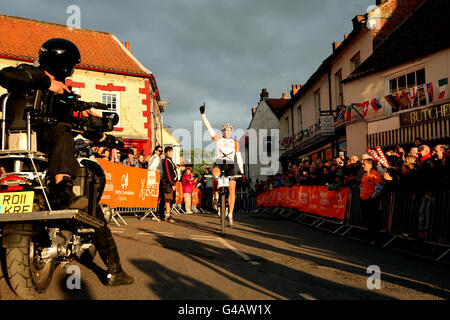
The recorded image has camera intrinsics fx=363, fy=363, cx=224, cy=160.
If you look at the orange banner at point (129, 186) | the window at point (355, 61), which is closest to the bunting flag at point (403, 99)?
the window at point (355, 61)

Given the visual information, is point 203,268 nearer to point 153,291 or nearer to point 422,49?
point 153,291

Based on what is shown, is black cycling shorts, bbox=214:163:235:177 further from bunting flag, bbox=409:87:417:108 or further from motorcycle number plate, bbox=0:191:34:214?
bunting flag, bbox=409:87:417:108

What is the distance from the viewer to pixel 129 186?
1070 cm

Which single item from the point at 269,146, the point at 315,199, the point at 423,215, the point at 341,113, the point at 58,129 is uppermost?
the point at 269,146

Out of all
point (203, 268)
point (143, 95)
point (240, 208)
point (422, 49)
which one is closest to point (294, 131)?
point (240, 208)

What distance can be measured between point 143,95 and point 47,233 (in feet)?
78.6

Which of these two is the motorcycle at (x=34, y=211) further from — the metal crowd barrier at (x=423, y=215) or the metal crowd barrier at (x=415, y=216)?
the metal crowd barrier at (x=423, y=215)

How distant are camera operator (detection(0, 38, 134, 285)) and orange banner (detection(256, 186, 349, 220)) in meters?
7.70

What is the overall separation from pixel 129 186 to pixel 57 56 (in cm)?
730

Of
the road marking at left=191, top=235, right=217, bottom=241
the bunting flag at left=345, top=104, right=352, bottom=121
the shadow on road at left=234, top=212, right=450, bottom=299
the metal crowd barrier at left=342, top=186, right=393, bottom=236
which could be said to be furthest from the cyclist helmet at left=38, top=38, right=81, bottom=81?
the bunting flag at left=345, top=104, right=352, bottom=121

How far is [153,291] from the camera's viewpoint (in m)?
3.69

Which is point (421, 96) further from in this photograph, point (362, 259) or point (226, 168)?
point (362, 259)

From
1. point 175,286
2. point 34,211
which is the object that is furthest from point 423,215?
point 34,211

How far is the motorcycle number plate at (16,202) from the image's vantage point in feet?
9.93
